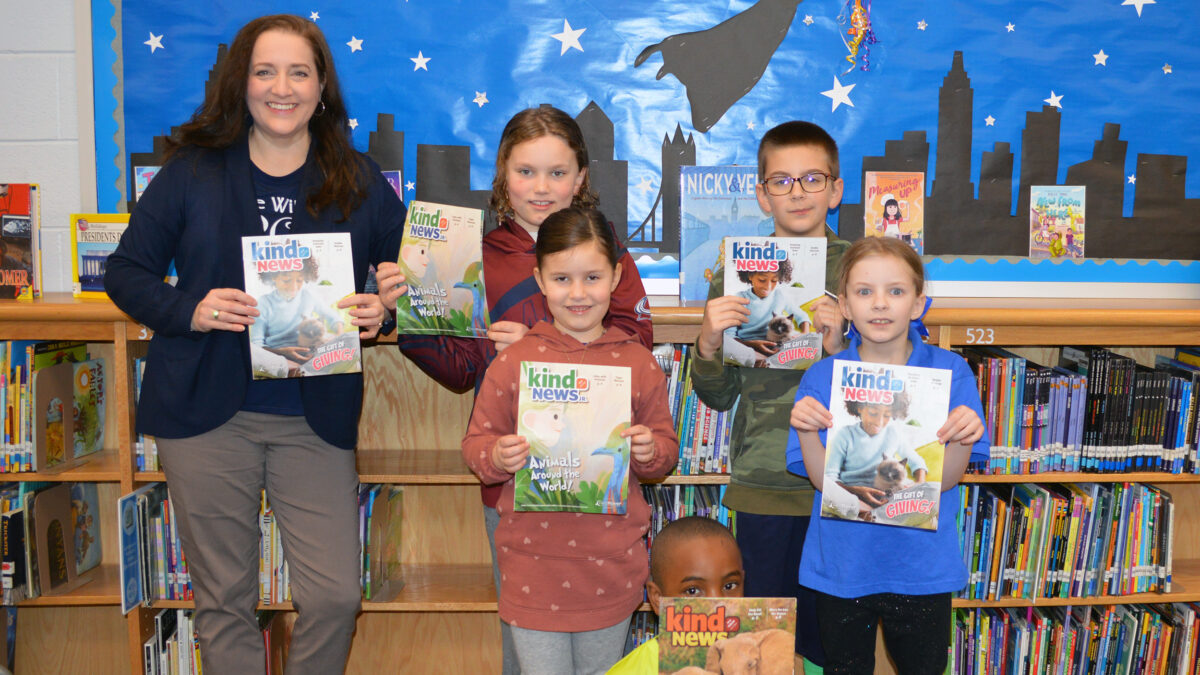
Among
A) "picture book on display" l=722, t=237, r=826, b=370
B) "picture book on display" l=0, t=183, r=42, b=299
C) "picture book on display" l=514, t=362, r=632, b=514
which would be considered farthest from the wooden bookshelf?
"picture book on display" l=514, t=362, r=632, b=514

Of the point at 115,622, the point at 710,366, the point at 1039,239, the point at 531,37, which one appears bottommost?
the point at 115,622

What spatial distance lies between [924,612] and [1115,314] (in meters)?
1.19

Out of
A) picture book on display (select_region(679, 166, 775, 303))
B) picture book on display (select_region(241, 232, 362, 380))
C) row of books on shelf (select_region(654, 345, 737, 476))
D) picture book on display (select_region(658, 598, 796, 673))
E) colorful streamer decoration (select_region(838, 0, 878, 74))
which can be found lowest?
picture book on display (select_region(658, 598, 796, 673))

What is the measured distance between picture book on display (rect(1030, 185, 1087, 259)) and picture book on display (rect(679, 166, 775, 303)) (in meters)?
1.02

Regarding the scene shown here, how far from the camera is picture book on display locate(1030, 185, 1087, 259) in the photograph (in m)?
2.98

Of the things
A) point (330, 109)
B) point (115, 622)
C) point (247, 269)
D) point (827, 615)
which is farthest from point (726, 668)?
point (115, 622)

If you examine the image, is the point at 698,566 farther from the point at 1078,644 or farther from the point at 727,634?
the point at 1078,644

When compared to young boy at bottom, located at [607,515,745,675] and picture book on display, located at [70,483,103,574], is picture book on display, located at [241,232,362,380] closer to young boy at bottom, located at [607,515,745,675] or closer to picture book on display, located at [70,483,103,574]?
young boy at bottom, located at [607,515,745,675]

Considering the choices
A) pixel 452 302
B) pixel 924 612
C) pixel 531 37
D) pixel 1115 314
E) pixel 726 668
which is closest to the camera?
pixel 726 668

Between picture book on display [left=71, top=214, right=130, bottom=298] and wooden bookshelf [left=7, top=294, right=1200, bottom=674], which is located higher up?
picture book on display [left=71, top=214, right=130, bottom=298]

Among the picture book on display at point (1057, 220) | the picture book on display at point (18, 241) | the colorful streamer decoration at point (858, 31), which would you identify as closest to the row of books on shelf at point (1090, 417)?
the picture book on display at point (1057, 220)

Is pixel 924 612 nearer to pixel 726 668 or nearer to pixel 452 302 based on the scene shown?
pixel 726 668

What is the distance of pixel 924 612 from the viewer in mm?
1964

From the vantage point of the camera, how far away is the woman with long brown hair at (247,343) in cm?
208
